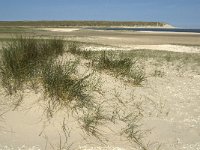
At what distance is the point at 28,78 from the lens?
5.45m

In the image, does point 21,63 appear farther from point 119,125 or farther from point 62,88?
point 119,125

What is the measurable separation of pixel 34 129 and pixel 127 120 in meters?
1.48

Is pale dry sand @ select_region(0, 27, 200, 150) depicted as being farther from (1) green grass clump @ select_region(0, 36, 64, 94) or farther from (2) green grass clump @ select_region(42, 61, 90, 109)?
(1) green grass clump @ select_region(0, 36, 64, 94)

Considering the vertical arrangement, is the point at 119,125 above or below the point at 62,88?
below

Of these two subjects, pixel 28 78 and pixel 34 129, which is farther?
pixel 28 78

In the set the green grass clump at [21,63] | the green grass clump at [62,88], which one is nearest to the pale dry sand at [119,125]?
the green grass clump at [62,88]

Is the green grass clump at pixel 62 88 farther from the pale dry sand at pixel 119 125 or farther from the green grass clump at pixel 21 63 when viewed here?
the green grass clump at pixel 21 63

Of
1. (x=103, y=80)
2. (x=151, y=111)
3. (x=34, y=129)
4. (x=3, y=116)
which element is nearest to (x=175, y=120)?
(x=151, y=111)

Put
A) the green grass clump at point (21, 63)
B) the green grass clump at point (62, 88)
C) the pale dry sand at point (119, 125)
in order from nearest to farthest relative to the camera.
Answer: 1. the pale dry sand at point (119, 125)
2. the green grass clump at point (62, 88)
3. the green grass clump at point (21, 63)

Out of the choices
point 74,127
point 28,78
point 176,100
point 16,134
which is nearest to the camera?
point 16,134

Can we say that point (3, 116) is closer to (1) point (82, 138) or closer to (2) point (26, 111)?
(2) point (26, 111)

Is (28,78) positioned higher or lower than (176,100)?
higher

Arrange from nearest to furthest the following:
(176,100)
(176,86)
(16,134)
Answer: (16,134) < (176,100) < (176,86)

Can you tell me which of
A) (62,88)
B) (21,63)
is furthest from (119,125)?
(21,63)
